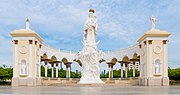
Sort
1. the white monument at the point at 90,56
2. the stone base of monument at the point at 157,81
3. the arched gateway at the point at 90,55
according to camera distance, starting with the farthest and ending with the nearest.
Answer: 1. the stone base of monument at the point at 157,81
2. the arched gateway at the point at 90,55
3. the white monument at the point at 90,56

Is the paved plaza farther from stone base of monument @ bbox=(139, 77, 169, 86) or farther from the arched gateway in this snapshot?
stone base of monument @ bbox=(139, 77, 169, 86)

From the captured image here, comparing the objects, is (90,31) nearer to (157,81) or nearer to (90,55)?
(90,55)

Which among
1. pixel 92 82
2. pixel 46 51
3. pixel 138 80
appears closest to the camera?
pixel 92 82

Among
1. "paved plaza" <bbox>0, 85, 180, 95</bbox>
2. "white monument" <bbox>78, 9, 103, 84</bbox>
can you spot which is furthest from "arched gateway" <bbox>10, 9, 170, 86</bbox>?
"paved plaza" <bbox>0, 85, 180, 95</bbox>

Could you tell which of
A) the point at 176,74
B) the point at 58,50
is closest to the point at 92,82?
the point at 58,50

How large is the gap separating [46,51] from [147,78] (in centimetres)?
1621

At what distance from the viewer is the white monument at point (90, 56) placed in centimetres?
3972

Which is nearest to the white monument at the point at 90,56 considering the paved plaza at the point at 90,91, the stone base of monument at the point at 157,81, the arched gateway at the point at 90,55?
the arched gateway at the point at 90,55

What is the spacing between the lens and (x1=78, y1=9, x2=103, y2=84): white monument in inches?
1564

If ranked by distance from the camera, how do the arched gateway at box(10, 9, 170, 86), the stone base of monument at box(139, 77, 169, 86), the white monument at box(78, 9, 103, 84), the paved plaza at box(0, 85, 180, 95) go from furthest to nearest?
1. the stone base of monument at box(139, 77, 169, 86)
2. the arched gateway at box(10, 9, 170, 86)
3. the white monument at box(78, 9, 103, 84)
4. the paved plaza at box(0, 85, 180, 95)

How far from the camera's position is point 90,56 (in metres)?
39.8

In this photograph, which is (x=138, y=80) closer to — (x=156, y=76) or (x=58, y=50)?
(x=156, y=76)

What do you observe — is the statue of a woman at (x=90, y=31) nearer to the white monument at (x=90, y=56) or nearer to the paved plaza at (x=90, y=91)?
the white monument at (x=90, y=56)

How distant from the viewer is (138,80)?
146 ft
